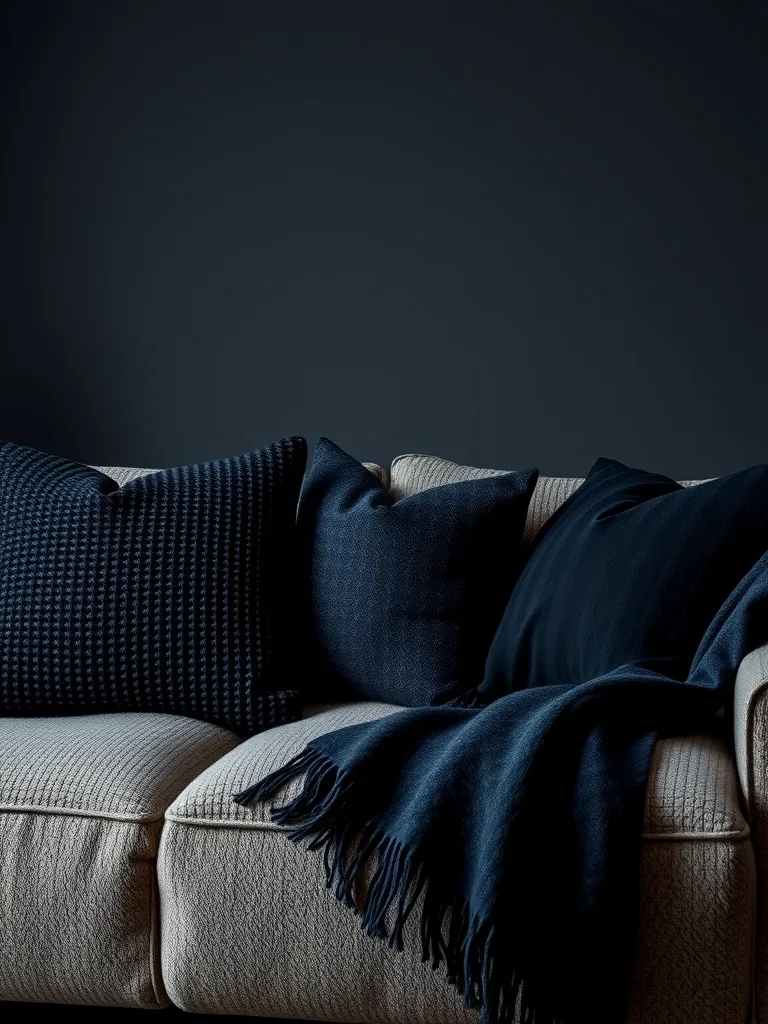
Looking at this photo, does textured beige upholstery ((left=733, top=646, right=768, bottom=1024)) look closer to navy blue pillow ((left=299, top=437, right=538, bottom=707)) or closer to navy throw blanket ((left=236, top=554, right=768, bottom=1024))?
navy throw blanket ((left=236, top=554, right=768, bottom=1024))

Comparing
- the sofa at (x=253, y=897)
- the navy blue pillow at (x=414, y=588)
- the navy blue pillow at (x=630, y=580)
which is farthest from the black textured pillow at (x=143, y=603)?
the navy blue pillow at (x=630, y=580)

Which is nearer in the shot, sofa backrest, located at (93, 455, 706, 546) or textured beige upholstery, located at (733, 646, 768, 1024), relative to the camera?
textured beige upholstery, located at (733, 646, 768, 1024)

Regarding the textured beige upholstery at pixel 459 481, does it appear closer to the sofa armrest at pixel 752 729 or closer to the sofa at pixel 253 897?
the sofa at pixel 253 897

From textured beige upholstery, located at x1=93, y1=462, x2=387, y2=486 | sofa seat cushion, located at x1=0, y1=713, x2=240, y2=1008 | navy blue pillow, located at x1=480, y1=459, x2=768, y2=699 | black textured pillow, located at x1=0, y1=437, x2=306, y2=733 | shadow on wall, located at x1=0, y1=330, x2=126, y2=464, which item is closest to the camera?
sofa seat cushion, located at x1=0, y1=713, x2=240, y2=1008

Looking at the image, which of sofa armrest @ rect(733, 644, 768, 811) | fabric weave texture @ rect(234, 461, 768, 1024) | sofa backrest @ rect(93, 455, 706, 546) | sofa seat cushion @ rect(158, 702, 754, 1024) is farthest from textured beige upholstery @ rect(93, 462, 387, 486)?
sofa armrest @ rect(733, 644, 768, 811)

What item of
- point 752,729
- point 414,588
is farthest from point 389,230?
point 752,729

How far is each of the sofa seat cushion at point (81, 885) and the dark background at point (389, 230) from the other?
5.57ft

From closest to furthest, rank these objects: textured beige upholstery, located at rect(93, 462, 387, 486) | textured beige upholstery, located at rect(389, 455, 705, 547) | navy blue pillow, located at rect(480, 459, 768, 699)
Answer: navy blue pillow, located at rect(480, 459, 768, 699) → textured beige upholstery, located at rect(389, 455, 705, 547) → textured beige upholstery, located at rect(93, 462, 387, 486)

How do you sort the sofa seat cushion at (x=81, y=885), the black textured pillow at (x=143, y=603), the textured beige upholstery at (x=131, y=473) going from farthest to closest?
the textured beige upholstery at (x=131, y=473)
the black textured pillow at (x=143, y=603)
the sofa seat cushion at (x=81, y=885)

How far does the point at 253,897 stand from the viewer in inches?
46.8

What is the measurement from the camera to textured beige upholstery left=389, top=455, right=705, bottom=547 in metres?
1.87

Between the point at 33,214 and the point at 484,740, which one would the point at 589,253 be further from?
the point at 484,740

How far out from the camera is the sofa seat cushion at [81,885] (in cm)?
124

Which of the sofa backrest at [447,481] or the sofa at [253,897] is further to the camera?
the sofa backrest at [447,481]
